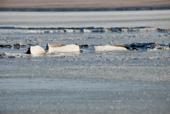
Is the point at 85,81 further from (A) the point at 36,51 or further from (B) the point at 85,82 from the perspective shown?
(A) the point at 36,51

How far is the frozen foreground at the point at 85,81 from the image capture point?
952 cm

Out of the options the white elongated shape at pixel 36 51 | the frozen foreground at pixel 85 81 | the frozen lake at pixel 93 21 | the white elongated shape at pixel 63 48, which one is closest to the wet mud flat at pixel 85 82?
the frozen foreground at pixel 85 81

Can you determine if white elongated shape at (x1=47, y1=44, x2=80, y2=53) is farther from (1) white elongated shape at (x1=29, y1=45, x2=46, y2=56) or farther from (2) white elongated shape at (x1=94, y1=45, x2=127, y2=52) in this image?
(2) white elongated shape at (x1=94, y1=45, x2=127, y2=52)

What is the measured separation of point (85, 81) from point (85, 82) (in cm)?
9

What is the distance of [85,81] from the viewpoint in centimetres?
1146

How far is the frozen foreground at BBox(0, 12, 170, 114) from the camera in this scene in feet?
31.2

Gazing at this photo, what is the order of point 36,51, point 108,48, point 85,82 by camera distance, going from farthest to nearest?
point 108,48, point 36,51, point 85,82

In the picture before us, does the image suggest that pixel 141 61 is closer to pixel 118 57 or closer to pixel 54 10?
pixel 118 57

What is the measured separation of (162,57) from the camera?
14.4m

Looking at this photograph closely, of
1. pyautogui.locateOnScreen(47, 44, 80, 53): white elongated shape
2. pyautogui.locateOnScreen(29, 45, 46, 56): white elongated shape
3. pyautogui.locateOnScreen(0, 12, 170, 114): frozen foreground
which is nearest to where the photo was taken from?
pyautogui.locateOnScreen(0, 12, 170, 114): frozen foreground

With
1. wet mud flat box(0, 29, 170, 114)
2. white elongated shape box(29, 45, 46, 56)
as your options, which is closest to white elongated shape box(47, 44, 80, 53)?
white elongated shape box(29, 45, 46, 56)

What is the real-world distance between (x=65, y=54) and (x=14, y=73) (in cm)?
272

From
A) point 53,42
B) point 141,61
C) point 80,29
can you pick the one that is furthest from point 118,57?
point 80,29

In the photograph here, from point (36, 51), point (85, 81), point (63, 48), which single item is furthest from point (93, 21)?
point (85, 81)
